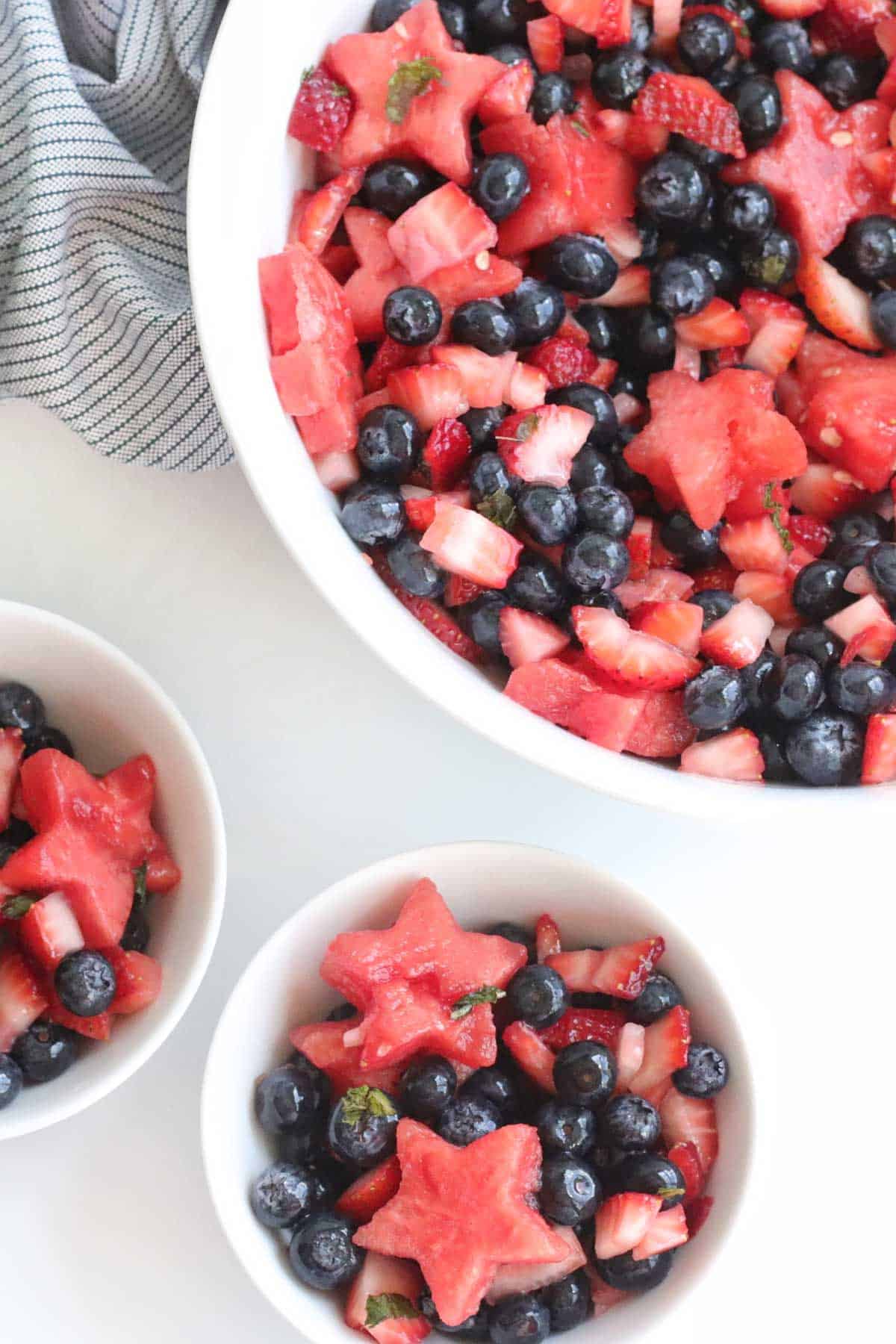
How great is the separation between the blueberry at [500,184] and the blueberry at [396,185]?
0.05 meters

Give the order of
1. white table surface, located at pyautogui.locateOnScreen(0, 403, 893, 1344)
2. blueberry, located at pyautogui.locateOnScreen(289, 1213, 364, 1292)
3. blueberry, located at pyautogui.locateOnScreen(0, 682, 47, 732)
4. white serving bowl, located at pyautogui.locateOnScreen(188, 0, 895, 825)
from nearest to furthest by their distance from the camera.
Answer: white serving bowl, located at pyautogui.locateOnScreen(188, 0, 895, 825) < blueberry, located at pyautogui.locateOnScreen(289, 1213, 364, 1292) < blueberry, located at pyautogui.locateOnScreen(0, 682, 47, 732) < white table surface, located at pyautogui.locateOnScreen(0, 403, 893, 1344)

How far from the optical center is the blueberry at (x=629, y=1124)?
3.98 feet

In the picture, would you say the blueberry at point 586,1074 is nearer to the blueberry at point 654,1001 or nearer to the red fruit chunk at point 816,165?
the blueberry at point 654,1001

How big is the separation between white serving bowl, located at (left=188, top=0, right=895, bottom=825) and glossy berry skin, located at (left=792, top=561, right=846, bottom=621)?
161mm

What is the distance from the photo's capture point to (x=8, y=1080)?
1200 mm

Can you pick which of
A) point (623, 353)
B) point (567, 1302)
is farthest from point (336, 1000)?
point (623, 353)

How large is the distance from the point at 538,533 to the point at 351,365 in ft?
0.75

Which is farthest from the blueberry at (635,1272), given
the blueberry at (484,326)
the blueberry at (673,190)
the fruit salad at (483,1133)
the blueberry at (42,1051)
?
the blueberry at (673,190)

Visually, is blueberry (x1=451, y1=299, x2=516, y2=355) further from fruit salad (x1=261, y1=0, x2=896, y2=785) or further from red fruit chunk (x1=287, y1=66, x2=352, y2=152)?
red fruit chunk (x1=287, y1=66, x2=352, y2=152)

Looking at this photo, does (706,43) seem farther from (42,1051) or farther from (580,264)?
(42,1051)

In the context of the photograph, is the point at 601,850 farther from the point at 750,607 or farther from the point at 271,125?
the point at 271,125

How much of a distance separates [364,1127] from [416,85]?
920 mm

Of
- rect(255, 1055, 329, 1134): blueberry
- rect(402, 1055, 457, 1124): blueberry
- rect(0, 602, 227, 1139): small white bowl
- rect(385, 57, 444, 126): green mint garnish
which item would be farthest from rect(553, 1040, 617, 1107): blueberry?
rect(385, 57, 444, 126): green mint garnish

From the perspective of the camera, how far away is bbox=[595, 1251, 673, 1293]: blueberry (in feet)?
3.91
